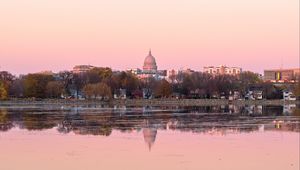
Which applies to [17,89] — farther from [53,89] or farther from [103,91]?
[103,91]

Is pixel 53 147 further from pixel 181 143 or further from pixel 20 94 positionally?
pixel 20 94

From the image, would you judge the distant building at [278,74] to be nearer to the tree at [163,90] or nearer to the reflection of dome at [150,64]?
the reflection of dome at [150,64]

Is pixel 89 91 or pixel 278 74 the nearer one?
pixel 89 91

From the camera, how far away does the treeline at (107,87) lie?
7662 cm

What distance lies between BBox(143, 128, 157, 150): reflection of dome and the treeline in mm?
48891

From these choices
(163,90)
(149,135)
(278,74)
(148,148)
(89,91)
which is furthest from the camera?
(278,74)

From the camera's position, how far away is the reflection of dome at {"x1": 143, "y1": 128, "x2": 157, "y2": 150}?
19.4 m

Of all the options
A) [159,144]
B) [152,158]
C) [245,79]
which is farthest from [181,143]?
[245,79]

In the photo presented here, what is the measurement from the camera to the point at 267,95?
10238 cm

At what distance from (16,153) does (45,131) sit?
7.93 m

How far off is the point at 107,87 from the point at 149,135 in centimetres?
5665

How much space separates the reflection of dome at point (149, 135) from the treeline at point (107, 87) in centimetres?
4889

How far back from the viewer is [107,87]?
78.4 metres

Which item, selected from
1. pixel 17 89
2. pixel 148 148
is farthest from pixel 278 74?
pixel 148 148
